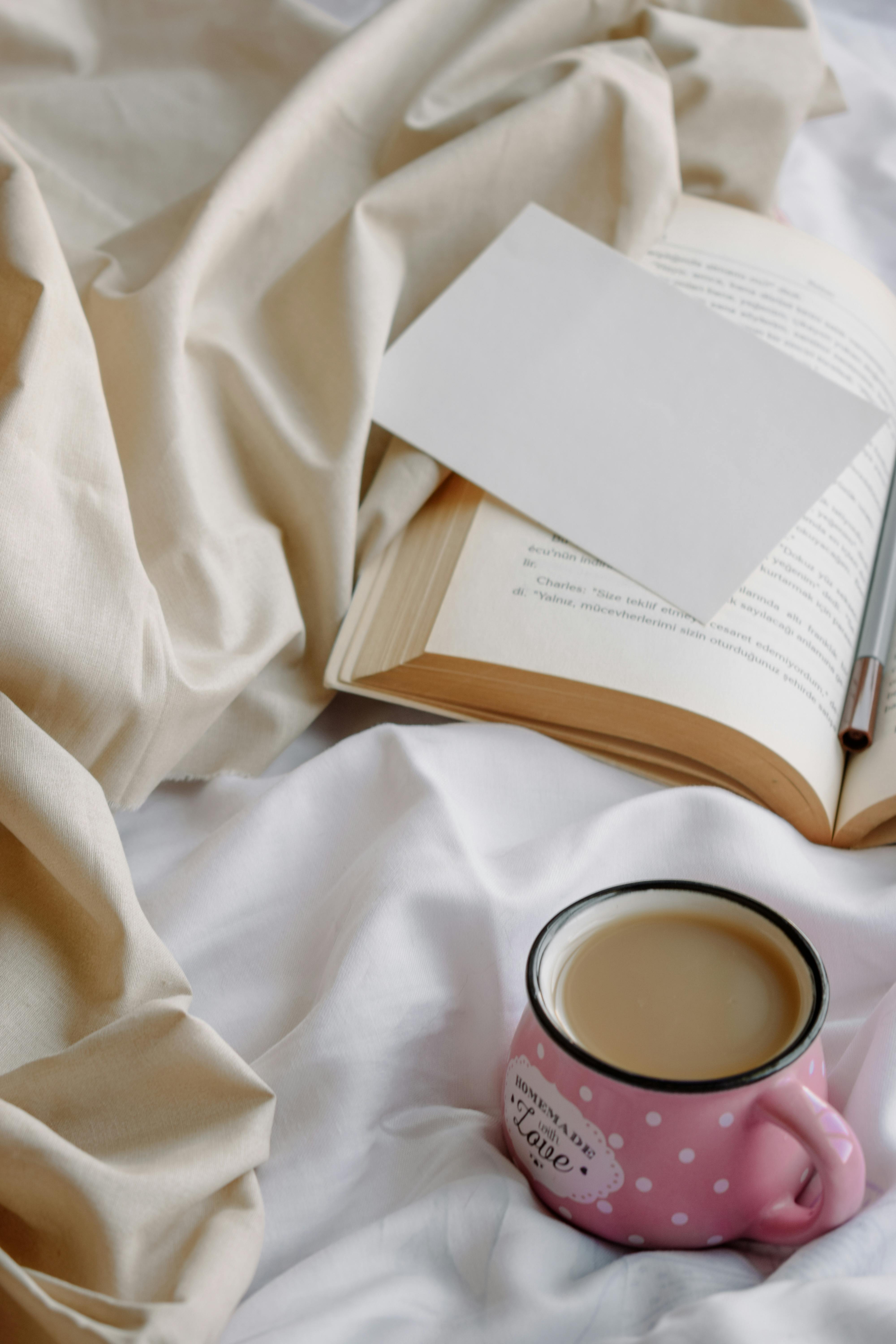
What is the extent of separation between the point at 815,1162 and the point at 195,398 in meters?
0.42

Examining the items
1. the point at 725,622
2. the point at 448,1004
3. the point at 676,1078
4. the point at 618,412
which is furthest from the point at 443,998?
the point at 618,412

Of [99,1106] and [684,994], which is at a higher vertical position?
[684,994]

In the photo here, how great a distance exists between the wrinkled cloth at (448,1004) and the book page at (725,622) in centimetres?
4

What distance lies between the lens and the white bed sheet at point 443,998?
12.8 inches

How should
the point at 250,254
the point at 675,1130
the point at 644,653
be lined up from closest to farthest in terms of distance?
the point at 675,1130 < the point at 644,653 < the point at 250,254

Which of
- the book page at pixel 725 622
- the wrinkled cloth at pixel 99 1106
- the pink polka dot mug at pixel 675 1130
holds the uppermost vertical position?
the pink polka dot mug at pixel 675 1130

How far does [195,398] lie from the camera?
1.88 ft

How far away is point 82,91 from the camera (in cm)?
74

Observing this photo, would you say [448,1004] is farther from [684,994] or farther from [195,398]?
[195,398]

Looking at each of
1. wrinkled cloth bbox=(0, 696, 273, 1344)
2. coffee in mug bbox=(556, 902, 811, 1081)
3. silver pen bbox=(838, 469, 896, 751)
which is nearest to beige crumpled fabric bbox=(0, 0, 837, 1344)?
wrinkled cloth bbox=(0, 696, 273, 1344)

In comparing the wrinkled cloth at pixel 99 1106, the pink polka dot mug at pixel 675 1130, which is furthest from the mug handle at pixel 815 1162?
the wrinkled cloth at pixel 99 1106

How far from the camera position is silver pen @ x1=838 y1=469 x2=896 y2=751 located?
0.54 metres

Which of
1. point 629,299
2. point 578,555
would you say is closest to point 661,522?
point 578,555

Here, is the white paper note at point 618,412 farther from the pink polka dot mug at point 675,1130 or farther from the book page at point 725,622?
the pink polka dot mug at point 675,1130
